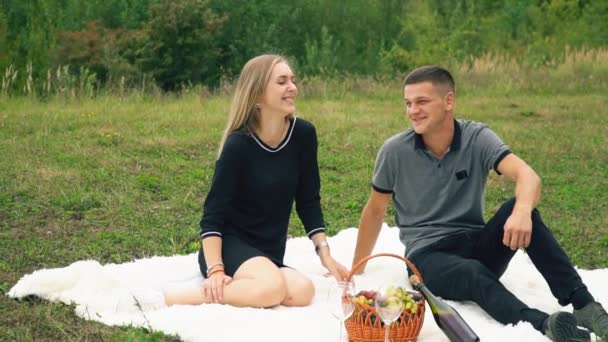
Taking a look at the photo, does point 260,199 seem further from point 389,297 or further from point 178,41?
point 178,41

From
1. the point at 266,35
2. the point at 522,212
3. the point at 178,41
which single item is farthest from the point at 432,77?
the point at 266,35

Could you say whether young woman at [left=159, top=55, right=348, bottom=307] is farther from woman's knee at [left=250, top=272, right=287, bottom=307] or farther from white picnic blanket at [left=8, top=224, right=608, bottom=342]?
white picnic blanket at [left=8, top=224, right=608, bottom=342]

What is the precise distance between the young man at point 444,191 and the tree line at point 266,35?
1090cm

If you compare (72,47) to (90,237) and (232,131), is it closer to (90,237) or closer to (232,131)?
(90,237)

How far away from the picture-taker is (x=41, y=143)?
990cm

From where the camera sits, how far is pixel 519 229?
448 centimetres

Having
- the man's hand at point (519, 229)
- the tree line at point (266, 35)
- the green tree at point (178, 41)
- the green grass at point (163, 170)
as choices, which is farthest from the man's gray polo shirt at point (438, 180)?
the green tree at point (178, 41)

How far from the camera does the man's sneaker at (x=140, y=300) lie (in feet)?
15.9

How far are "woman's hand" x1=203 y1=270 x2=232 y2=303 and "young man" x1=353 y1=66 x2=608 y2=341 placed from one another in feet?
2.80

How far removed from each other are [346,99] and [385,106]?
0.88 meters

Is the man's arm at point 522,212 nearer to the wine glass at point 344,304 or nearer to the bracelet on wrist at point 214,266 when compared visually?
the wine glass at point 344,304

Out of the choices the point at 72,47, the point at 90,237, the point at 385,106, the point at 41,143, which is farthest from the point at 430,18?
the point at 90,237

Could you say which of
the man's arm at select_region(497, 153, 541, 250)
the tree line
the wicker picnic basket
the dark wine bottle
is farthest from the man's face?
the tree line

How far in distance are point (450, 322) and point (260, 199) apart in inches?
55.2
